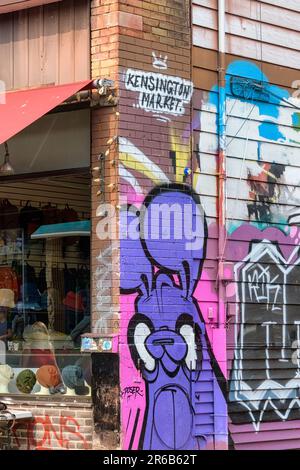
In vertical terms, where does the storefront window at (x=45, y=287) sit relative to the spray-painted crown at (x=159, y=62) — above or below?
below

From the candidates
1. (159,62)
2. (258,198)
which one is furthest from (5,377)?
(159,62)

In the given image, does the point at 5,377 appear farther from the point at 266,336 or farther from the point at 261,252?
the point at 261,252

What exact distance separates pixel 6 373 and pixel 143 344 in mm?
1534

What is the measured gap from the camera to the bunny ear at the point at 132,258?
311 inches

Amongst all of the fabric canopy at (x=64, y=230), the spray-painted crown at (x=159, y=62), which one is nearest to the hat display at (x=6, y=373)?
the fabric canopy at (x=64, y=230)

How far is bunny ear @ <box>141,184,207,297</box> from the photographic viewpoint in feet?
26.7

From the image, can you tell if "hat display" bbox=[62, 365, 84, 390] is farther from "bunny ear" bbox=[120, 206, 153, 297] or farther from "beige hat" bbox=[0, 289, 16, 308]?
"beige hat" bbox=[0, 289, 16, 308]

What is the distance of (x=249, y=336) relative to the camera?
886 centimetres

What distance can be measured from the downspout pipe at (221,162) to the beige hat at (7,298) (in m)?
2.04

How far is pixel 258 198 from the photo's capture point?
905 centimetres

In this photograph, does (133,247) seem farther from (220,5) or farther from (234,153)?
(220,5)

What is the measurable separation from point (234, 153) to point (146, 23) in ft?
5.01

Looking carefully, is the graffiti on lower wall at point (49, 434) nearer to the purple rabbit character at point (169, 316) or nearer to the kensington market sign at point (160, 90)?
the purple rabbit character at point (169, 316)

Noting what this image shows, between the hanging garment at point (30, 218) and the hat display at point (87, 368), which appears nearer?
the hat display at point (87, 368)
